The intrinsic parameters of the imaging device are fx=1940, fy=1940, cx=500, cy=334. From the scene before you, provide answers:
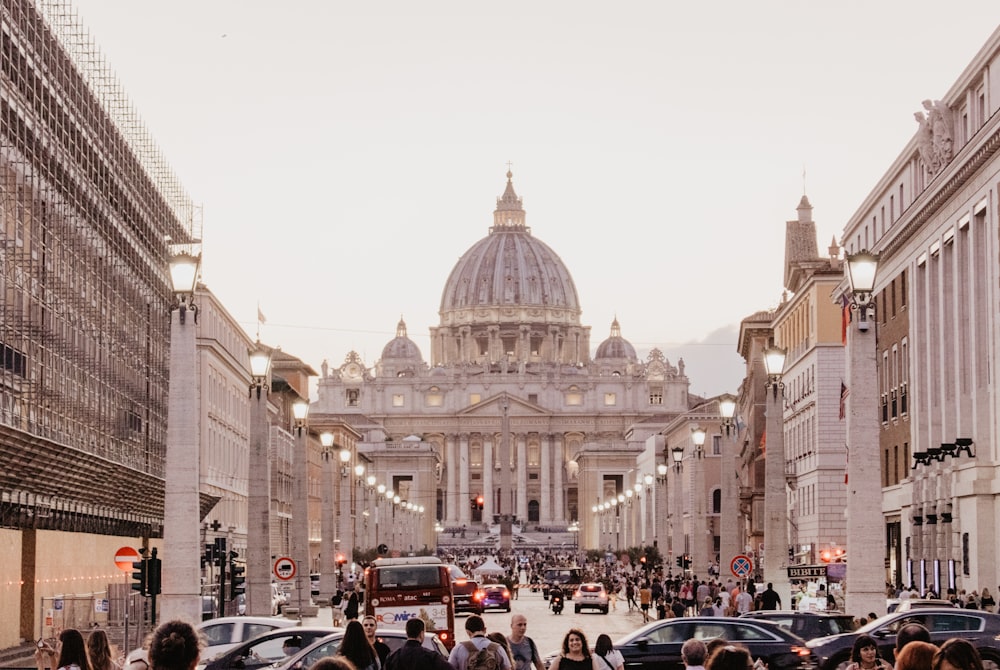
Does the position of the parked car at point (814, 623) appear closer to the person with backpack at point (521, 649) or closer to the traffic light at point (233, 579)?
the person with backpack at point (521, 649)

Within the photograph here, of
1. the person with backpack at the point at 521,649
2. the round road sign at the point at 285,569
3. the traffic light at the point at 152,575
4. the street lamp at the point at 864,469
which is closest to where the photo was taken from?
the person with backpack at the point at 521,649

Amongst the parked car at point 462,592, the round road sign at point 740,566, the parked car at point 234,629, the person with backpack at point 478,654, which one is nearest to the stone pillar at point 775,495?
the round road sign at point 740,566

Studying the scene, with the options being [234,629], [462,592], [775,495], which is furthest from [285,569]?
[462,592]

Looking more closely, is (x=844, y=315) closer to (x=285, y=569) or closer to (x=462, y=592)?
(x=462, y=592)

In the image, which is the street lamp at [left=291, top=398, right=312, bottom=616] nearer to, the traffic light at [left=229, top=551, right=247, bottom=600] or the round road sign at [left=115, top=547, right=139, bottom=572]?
the traffic light at [left=229, top=551, right=247, bottom=600]

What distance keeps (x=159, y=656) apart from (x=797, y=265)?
77351 millimetres

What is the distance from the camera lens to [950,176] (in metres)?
50.4

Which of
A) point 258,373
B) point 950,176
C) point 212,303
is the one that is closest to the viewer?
point 258,373

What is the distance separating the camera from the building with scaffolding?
42.0 metres

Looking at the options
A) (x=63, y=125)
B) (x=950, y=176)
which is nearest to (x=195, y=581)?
(x=63, y=125)

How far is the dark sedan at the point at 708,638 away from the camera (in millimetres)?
27812

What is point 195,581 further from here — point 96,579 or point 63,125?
point 96,579

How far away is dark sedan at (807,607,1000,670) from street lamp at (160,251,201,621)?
30.1 ft

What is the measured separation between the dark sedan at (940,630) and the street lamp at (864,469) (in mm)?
528
